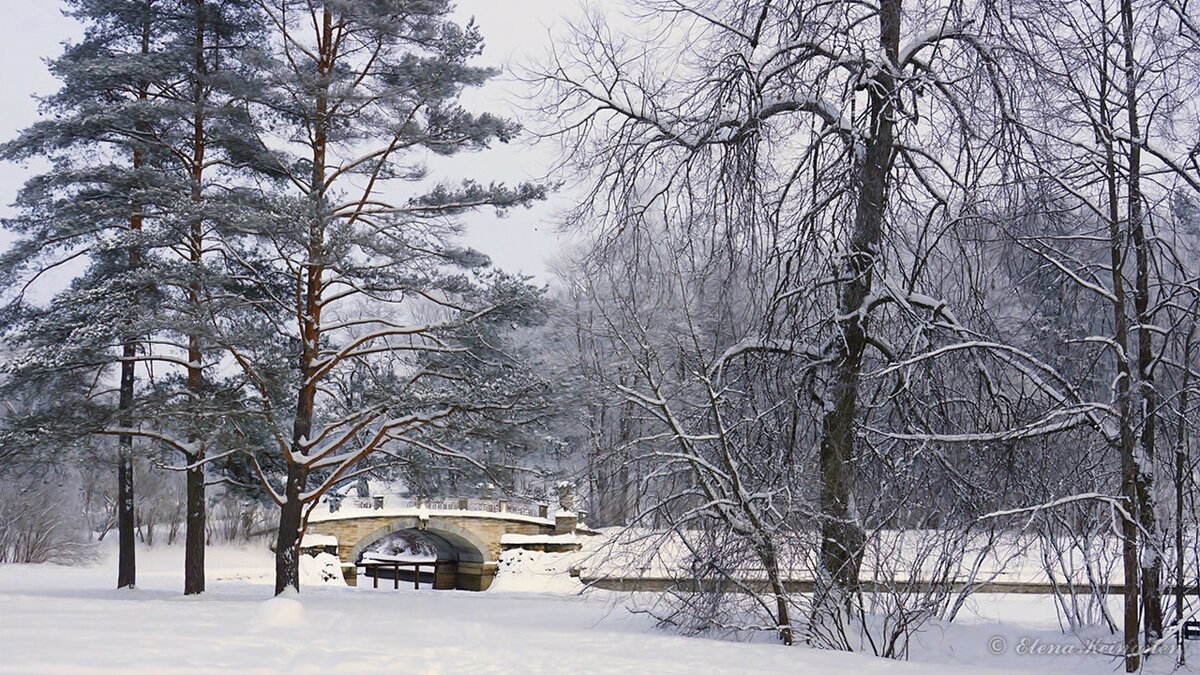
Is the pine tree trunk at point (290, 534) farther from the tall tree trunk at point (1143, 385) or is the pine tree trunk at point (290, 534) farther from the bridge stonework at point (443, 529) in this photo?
the bridge stonework at point (443, 529)

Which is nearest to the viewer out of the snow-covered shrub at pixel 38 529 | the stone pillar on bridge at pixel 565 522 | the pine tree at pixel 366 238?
the pine tree at pixel 366 238

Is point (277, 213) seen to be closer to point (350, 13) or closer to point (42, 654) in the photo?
point (350, 13)

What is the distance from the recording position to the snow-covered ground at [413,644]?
6.61 m

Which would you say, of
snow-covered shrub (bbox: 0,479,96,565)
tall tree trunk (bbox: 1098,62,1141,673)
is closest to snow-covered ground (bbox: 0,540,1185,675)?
tall tree trunk (bbox: 1098,62,1141,673)

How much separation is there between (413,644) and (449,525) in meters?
20.3

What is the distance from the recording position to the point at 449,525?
2788cm

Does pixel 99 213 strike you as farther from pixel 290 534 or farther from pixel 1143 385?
pixel 1143 385

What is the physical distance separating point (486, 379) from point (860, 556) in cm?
687

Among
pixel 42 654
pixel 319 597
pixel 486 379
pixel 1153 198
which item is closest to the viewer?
pixel 42 654

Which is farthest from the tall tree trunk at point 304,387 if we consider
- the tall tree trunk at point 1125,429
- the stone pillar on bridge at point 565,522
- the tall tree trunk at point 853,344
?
the stone pillar on bridge at point 565,522

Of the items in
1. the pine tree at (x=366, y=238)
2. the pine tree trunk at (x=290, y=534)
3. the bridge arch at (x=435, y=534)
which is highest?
the pine tree at (x=366, y=238)

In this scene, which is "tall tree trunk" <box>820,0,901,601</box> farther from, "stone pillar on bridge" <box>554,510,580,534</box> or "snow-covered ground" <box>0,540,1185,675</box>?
"stone pillar on bridge" <box>554,510,580,534</box>

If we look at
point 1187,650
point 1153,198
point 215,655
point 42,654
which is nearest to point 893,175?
point 1153,198

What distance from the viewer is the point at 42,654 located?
21.6ft
